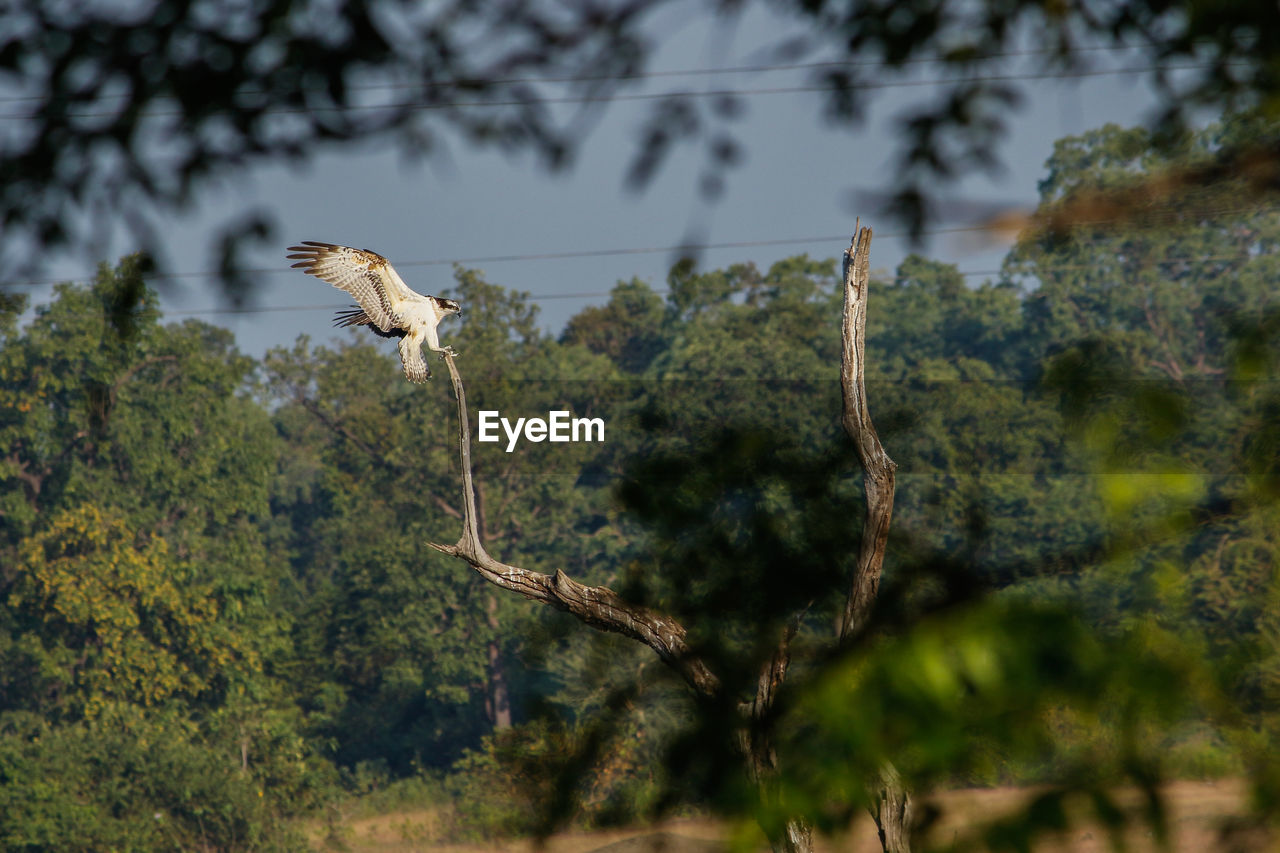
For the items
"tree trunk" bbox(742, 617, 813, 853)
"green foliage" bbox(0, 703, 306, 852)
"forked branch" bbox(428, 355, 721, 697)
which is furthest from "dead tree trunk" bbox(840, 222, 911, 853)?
"green foliage" bbox(0, 703, 306, 852)

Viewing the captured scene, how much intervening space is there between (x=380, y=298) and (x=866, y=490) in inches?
56.0

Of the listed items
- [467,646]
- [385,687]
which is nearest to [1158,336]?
[467,646]

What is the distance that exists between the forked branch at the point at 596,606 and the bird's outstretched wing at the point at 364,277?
41 centimetres

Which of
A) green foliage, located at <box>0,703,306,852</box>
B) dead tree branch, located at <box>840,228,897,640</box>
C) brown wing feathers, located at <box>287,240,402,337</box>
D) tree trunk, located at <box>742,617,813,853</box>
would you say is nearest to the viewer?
tree trunk, located at <box>742,617,813,853</box>

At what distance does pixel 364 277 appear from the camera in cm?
315

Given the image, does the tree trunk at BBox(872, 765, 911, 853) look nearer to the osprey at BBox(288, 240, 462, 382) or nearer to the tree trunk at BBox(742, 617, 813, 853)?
the tree trunk at BBox(742, 617, 813, 853)

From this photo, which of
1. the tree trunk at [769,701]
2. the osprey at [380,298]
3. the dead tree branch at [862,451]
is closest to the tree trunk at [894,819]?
the tree trunk at [769,701]

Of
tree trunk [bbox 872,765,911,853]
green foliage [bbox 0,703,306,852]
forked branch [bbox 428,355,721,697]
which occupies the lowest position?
green foliage [bbox 0,703,306,852]

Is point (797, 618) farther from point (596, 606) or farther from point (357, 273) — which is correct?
point (357, 273)

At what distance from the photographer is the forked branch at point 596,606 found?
228 cm

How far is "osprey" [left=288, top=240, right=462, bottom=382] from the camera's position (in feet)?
10.2

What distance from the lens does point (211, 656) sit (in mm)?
20953

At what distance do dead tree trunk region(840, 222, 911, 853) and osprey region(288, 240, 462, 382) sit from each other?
0.99 meters

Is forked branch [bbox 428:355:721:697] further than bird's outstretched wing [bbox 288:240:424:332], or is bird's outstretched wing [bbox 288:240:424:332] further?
bird's outstretched wing [bbox 288:240:424:332]
